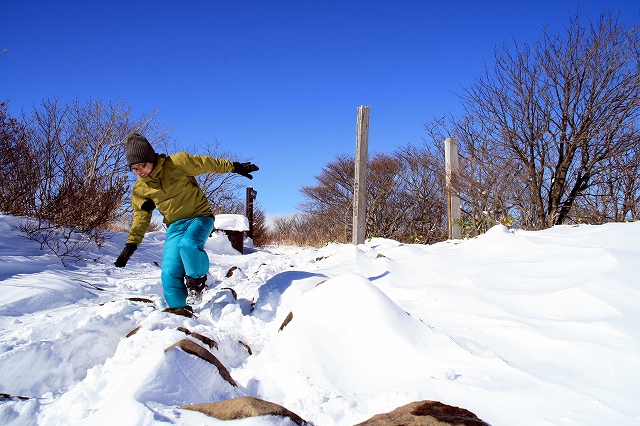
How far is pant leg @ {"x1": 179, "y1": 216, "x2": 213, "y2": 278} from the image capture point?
3076mm

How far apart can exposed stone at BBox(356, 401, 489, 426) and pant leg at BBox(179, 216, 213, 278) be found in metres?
2.28

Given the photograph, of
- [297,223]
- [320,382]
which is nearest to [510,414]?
[320,382]

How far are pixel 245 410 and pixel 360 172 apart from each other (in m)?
5.25

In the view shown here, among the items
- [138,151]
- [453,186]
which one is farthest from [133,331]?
[453,186]

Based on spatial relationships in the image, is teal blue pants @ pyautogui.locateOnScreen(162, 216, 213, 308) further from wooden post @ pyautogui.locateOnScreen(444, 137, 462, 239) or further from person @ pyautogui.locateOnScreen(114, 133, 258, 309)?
wooden post @ pyautogui.locateOnScreen(444, 137, 462, 239)

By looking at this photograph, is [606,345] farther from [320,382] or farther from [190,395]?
[190,395]

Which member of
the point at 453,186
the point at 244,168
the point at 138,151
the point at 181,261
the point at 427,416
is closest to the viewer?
the point at 427,416

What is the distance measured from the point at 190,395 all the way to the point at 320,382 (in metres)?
0.47

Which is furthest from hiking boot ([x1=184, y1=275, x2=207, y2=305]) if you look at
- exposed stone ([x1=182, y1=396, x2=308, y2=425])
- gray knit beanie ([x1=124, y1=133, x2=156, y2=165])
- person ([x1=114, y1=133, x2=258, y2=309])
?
exposed stone ([x1=182, y1=396, x2=308, y2=425])

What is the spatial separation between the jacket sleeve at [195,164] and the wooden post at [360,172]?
2.97 m

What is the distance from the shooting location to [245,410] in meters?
1.08

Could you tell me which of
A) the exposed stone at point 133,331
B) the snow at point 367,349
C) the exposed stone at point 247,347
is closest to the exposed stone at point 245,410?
the snow at point 367,349

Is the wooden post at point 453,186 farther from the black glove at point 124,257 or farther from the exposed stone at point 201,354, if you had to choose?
the exposed stone at point 201,354

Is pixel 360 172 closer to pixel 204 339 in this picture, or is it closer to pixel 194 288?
pixel 194 288
